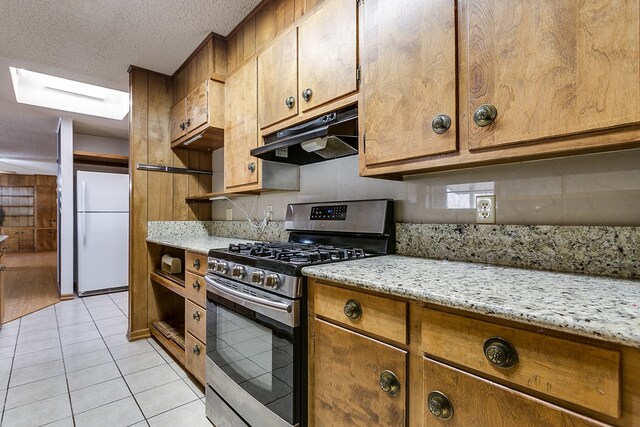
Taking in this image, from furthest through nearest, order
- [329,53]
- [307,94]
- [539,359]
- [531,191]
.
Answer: [307,94], [329,53], [531,191], [539,359]

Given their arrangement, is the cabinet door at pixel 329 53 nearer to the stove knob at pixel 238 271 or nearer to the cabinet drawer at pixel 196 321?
the stove knob at pixel 238 271

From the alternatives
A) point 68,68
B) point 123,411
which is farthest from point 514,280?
point 68,68

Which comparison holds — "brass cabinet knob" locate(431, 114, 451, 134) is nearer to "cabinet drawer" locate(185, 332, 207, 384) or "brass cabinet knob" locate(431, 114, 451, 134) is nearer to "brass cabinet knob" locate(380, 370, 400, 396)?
"brass cabinet knob" locate(380, 370, 400, 396)

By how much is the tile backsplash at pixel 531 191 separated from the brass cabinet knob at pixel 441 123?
1.04 feet

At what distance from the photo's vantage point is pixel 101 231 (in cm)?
433

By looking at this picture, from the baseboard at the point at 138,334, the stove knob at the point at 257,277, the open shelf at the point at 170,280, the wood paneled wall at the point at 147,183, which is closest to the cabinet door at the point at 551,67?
the stove knob at the point at 257,277

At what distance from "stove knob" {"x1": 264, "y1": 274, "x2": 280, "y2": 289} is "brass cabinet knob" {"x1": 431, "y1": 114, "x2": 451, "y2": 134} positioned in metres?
0.80

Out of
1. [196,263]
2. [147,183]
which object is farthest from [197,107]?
[196,263]

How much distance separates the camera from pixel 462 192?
1326 millimetres

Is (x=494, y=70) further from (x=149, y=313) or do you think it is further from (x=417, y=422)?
(x=149, y=313)

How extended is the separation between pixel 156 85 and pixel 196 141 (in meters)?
0.71

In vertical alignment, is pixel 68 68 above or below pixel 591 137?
above

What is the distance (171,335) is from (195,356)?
26.1 inches

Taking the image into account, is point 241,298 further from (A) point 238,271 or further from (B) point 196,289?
(B) point 196,289
